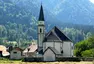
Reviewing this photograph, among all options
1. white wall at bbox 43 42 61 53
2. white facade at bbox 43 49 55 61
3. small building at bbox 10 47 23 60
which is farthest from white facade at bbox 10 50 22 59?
white facade at bbox 43 49 55 61

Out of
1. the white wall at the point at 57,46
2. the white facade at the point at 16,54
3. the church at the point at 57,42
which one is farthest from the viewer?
the white facade at the point at 16,54

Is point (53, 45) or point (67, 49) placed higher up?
point (53, 45)

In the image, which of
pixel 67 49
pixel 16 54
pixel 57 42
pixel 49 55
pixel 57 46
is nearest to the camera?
pixel 49 55

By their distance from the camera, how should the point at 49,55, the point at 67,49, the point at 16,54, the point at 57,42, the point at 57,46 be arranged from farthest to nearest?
1. the point at 16,54
2. the point at 67,49
3. the point at 57,46
4. the point at 57,42
5. the point at 49,55

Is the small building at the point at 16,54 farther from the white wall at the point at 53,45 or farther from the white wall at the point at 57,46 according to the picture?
the white wall at the point at 57,46

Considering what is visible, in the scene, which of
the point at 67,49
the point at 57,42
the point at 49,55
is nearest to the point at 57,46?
the point at 57,42

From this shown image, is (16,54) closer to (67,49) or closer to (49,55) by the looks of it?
(67,49)

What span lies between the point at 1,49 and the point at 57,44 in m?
37.1

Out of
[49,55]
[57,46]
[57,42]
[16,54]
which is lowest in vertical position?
[16,54]

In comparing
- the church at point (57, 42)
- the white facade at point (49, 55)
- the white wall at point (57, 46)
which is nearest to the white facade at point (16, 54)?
the church at point (57, 42)

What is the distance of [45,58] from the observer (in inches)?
3196

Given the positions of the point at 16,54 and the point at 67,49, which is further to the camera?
the point at 16,54

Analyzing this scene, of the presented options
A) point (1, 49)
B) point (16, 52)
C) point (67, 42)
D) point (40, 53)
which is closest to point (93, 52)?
point (67, 42)

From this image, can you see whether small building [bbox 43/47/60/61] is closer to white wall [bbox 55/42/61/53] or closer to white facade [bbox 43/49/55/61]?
white facade [bbox 43/49/55/61]
